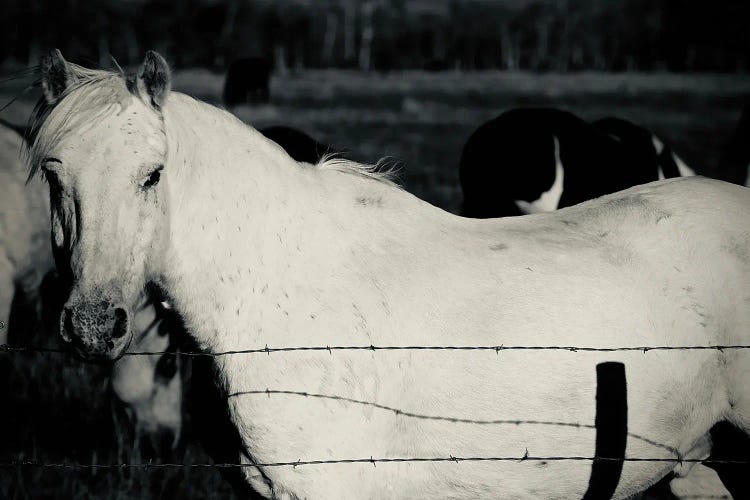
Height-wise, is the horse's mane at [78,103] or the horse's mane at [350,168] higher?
the horse's mane at [78,103]

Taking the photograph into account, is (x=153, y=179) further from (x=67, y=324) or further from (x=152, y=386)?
(x=152, y=386)

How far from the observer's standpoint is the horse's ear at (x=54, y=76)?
8.41ft

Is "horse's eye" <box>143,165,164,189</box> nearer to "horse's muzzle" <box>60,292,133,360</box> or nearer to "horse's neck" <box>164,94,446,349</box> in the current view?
"horse's neck" <box>164,94,446,349</box>

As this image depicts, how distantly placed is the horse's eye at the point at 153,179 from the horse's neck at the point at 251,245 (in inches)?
2.5

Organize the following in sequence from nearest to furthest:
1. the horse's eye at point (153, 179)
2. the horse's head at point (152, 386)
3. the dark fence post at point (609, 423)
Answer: the horse's eye at point (153, 179) < the dark fence post at point (609, 423) < the horse's head at point (152, 386)

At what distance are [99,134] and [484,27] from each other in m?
31.9

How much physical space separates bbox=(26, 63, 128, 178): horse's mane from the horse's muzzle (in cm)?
54

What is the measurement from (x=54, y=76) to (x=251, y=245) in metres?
0.89

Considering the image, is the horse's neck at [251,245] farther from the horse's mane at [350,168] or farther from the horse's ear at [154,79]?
the horse's mane at [350,168]

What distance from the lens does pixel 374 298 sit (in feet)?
8.96

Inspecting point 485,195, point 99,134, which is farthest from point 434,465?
point 485,195

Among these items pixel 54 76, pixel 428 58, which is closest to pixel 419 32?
pixel 428 58

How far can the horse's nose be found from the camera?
229cm

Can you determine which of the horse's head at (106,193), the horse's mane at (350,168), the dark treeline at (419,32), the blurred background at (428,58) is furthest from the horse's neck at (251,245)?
the dark treeline at (419,32)
